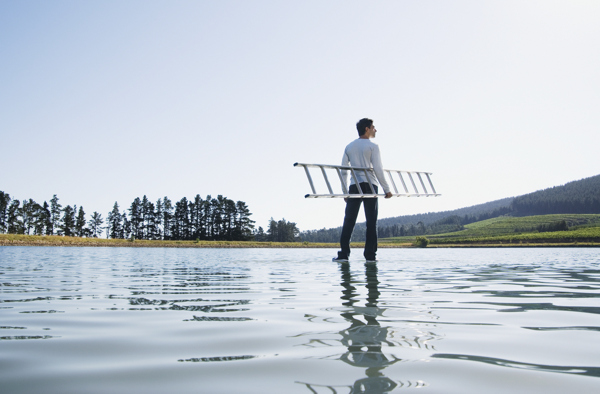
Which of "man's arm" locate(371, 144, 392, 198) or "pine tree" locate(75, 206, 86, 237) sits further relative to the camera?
"pine tree" locate(75, 206, 86, 237)

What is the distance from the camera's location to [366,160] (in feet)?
34.1

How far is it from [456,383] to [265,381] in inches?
29.1

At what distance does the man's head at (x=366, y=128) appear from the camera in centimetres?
1068

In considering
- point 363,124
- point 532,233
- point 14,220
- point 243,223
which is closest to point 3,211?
point 14,220

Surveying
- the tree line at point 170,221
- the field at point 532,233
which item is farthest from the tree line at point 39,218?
the field at point 532,233

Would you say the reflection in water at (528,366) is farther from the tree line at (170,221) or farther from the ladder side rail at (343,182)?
the tree line at (170,221)

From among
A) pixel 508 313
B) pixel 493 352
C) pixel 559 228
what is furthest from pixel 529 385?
pixel 559 228

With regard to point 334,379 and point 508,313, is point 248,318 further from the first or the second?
point 508,313

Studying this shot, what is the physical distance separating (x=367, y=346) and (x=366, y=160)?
8469 millimetres

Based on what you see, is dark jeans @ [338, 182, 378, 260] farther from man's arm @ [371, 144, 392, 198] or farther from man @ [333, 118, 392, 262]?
man's arm @ [371, 144, 392, 198]

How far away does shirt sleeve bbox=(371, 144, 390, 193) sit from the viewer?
10234 millimetres

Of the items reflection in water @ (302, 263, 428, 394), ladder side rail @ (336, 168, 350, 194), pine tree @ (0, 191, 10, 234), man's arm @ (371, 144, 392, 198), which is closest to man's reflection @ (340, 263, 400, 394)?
reflection in water @ (302, 263, 428, 394)

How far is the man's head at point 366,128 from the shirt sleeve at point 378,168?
0.46 meters

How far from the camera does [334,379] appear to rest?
64.6 inches
